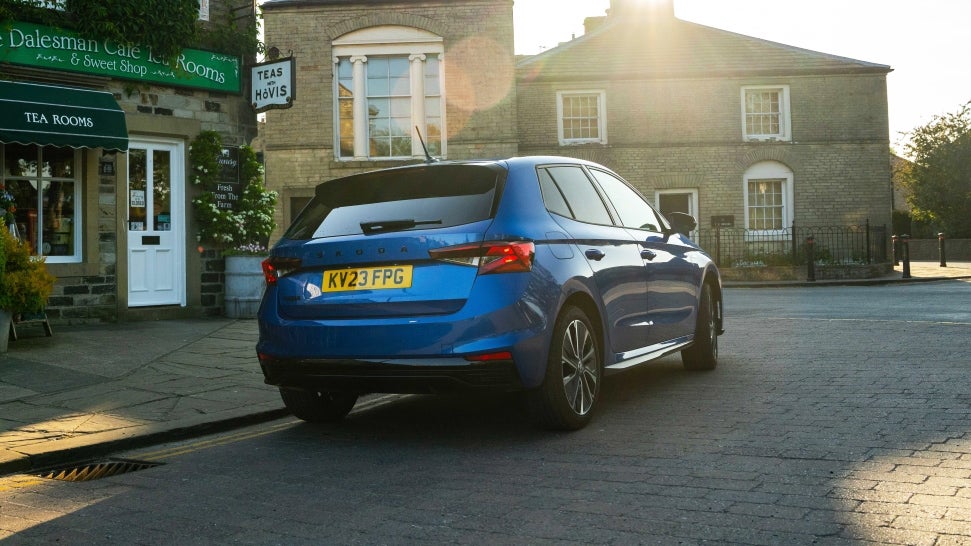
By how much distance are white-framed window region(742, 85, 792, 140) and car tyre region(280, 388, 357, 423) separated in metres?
23.9

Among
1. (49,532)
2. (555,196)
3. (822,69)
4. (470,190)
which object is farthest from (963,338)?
(822,69)

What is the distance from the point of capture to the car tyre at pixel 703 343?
8.15m

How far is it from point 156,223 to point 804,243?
18893 millimetres

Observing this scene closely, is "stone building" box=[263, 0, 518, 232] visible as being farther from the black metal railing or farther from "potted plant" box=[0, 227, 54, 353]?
"potted plant" box=[0, 227, 54, 353]

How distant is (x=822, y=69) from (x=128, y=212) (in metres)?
21.8

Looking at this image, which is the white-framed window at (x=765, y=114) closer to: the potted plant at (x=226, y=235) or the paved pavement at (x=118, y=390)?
the potted plant at (x=226, y=235)

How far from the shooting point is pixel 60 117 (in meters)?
11.6

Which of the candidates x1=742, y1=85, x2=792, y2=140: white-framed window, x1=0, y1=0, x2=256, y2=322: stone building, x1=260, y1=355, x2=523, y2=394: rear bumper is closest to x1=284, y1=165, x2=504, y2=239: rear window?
x1=260, y1=355, x2=523, y2=394: rear bumper

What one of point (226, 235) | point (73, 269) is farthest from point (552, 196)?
point (226, 235)

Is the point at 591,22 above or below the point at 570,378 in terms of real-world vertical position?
above

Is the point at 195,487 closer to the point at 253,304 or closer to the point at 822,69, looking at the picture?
the point at 253,304

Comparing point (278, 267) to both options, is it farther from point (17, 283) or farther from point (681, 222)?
point (17, 283)

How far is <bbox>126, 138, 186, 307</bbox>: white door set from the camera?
43.6 feet

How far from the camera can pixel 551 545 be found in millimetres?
3678
